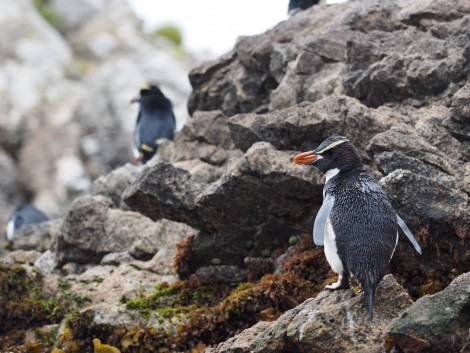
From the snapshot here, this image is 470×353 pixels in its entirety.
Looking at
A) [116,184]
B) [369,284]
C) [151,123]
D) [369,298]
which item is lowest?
[369,298]

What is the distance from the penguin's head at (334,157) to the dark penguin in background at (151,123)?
32.6ft

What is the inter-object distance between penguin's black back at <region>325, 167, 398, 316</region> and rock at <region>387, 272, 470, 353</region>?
56cm

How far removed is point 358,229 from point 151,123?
40.0 feet

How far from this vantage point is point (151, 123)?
19.2m

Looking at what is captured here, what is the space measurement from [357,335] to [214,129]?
7.12 meters

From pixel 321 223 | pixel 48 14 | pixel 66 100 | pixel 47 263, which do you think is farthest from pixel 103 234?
pixel 48 14

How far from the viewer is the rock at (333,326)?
23.2 feet

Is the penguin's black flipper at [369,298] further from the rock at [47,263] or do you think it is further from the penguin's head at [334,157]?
the rock at [47,263]

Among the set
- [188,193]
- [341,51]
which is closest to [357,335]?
[188,193]

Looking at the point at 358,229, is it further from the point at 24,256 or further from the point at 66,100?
the point at 66,100

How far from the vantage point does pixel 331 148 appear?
864 centimetres

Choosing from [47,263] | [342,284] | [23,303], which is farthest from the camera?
[47,263]

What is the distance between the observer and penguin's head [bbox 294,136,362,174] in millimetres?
8562

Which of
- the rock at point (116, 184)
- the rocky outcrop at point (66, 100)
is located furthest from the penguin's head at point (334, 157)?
the rocky outcrop at point (66, 100)
